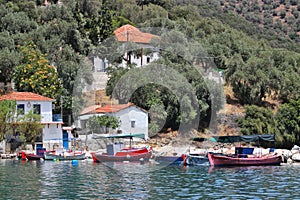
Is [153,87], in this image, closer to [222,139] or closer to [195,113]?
[195,113]

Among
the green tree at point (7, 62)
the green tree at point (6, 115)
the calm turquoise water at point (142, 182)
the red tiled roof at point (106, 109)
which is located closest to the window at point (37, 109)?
the green tree at point (6, 115)

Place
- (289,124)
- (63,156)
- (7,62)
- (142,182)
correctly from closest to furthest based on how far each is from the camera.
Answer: (142,182)
(63,156)
(289,124)
(7,62)

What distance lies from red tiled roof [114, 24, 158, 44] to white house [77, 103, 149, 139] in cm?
1799

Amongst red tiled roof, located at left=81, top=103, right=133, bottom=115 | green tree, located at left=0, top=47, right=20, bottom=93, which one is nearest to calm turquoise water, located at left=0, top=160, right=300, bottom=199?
red tiled roof, located at left=81, top=103, right=133, bottom=115

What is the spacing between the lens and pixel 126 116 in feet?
212

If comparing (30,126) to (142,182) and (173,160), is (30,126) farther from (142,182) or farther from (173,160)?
(142,182)

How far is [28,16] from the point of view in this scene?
281ft

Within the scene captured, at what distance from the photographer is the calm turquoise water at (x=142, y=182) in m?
31.2

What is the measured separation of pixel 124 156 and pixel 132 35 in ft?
112

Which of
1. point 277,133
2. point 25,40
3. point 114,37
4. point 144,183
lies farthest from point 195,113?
point 144,183

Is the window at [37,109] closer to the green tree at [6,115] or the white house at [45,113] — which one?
the white house at [45,113]

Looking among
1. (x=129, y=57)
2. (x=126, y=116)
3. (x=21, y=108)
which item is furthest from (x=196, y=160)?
(x=129, y=57)

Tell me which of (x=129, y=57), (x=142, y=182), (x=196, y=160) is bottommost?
(x=142, y=182)

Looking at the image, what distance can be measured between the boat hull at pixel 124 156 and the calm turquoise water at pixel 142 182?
1884mm
